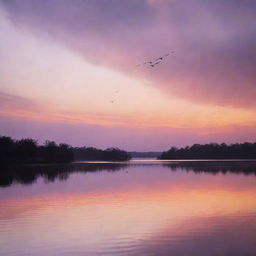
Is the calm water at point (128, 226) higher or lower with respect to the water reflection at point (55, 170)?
lower

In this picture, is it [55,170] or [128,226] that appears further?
[55,170]

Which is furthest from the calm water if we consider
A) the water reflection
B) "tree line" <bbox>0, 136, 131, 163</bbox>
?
"tree line" <bbox>0, 136, 131, 163</bbox>

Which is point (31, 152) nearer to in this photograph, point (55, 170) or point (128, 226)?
point (55, 170)

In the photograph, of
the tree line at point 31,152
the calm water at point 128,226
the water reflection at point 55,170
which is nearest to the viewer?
the calm water at point 128,226

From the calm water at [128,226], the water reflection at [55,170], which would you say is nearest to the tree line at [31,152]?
the water reflection at [55,170]

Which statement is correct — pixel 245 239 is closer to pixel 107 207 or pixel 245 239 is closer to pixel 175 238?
pixel 175 238

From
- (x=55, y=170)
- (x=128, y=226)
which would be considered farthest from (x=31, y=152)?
(x=128, y=226)

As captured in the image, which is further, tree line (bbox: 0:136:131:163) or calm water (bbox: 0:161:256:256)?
tree line (bbox: 0:136:131:163)

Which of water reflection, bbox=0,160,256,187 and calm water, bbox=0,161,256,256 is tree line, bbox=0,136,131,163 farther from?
calm water, bbox=0,161,256,256

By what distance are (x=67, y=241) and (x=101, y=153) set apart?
161150mm

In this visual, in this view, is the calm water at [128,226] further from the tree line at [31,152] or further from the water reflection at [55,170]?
the tree line at [31,152]

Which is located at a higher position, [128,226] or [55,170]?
[55,170]

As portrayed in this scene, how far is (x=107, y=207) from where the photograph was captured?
22.0m

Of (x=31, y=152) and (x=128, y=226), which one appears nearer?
(x=128, y=226)
